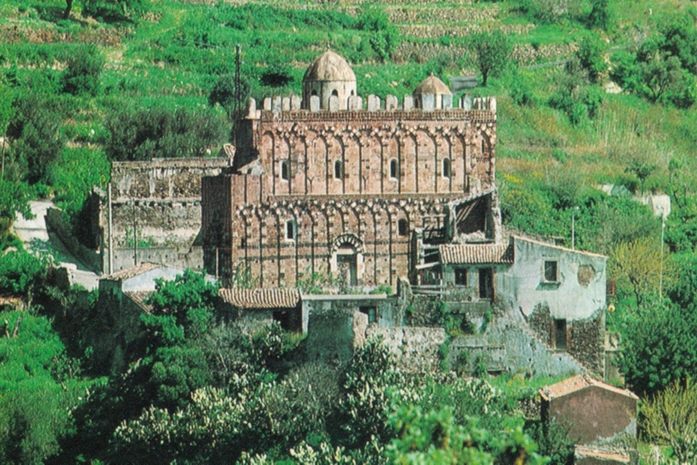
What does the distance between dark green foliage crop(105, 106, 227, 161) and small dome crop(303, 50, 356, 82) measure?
1166 centimetres

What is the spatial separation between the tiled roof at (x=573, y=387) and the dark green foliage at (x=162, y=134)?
2648 centimetres

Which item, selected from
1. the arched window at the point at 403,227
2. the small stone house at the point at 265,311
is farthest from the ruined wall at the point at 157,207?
the small stone house at the point at 265,311

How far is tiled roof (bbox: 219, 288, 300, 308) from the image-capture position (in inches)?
2260

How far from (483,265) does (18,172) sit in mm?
25310

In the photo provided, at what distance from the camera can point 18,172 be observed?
76.1 metres

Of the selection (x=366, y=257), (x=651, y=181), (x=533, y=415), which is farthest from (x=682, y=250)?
(x=533, y=415)

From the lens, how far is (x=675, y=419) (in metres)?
53.2

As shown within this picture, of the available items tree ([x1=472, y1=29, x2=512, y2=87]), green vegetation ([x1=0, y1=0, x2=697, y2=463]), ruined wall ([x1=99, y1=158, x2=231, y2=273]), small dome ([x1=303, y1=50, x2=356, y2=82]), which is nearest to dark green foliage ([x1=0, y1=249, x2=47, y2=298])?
green vegetation ([x1=0, y1=0, x2=697, y2=463])

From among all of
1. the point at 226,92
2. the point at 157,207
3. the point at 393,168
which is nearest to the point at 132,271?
the point at 157,207

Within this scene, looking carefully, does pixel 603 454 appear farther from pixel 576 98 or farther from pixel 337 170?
pixel 576 98

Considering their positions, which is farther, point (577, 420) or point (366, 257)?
point (366, 257)

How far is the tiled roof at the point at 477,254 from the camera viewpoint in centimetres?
5725

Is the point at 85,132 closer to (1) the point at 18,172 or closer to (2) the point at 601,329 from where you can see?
(1) the point at 18,172

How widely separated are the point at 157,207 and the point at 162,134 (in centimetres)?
1005
